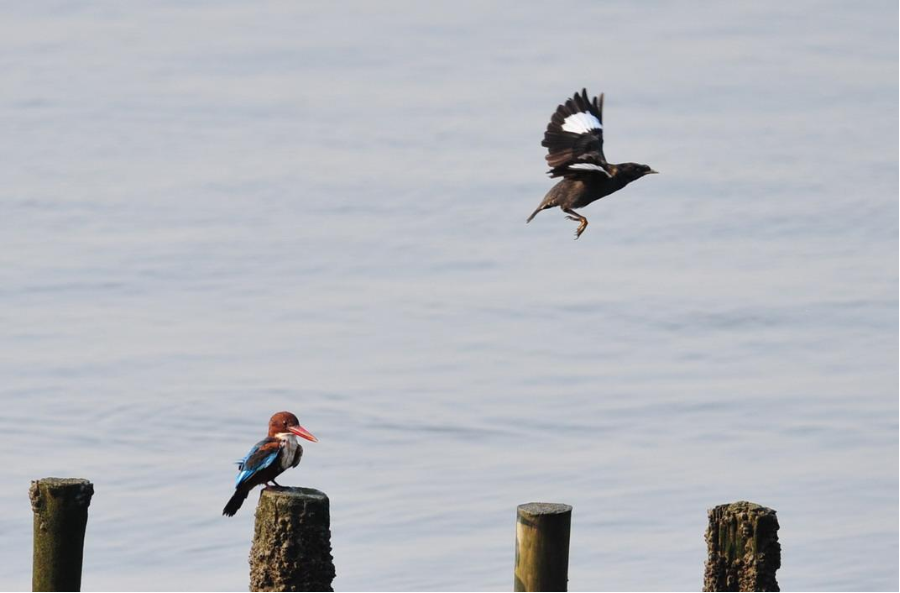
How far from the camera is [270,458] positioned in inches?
411

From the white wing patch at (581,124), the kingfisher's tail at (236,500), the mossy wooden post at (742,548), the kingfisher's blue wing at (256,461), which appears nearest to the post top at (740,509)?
the mossy wooden post at (742,548)

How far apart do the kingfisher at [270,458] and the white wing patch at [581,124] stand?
4272 millimetres

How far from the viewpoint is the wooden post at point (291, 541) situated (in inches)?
364

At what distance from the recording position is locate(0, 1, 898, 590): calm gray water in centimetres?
1627

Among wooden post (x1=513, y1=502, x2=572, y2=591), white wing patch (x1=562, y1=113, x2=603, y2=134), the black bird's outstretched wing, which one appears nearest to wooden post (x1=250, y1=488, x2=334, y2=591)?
wooden post (x1=513, y1=502, x2=572, y2=591)

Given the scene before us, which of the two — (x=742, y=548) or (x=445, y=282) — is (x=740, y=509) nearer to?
(x=742, y=548)

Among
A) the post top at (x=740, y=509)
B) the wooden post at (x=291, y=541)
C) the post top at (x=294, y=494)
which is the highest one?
the post top at (x=740, y=509)

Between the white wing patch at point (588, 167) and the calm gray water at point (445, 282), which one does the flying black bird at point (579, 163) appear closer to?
the white wing patch at point (588, 167)

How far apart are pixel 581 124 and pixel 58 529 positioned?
18.8 feet

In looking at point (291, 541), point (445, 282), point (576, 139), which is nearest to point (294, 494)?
point (291, 541)

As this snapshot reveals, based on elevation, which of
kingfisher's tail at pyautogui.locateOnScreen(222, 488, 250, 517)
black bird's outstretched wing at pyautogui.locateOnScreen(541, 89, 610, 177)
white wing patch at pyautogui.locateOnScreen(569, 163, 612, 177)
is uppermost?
black bird's outstretched wing at pyautogui.locateOnScreen(541, 89, 610, 177)

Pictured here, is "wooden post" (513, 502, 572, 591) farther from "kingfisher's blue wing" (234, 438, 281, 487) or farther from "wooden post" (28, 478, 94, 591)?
"wooden post" (28, 478, 94, 591)

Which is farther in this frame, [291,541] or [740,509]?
[740,509]

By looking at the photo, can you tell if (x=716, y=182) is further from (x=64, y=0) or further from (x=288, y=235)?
(x=64, y=0)
